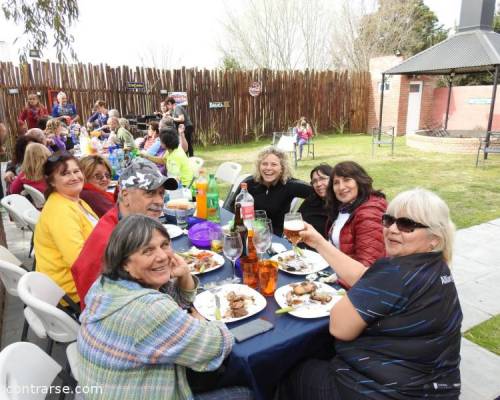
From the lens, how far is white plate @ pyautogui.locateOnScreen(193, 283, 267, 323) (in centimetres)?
171

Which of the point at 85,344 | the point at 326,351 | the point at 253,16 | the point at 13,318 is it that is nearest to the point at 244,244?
the point at 326,351

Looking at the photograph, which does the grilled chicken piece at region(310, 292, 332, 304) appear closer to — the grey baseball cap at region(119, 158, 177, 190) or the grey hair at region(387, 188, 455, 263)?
the grey hair at region(387, 188, 455, 263)

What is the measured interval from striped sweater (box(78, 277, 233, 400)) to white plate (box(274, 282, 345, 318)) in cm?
49

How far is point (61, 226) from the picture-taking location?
7.41 ft

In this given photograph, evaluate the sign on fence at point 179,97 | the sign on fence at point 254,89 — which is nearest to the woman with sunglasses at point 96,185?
the sign on fence at point 179,97

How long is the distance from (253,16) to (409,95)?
1264cm

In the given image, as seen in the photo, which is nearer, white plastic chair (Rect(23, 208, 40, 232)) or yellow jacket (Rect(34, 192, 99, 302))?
yellow jacket (Rect(34, 192, 99, 302))

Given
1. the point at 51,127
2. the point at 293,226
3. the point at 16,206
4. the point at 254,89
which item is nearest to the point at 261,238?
Answer: the point at 293,226

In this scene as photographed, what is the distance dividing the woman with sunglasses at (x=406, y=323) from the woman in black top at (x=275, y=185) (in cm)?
190

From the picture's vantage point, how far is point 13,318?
3.25 meters

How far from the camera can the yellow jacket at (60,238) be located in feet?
7.37

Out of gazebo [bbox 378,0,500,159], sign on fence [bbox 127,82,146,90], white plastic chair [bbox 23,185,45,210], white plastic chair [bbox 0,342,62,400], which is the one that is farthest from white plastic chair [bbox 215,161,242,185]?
gazebo [bbox 378,0,500,159]

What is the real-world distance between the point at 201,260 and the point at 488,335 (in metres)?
2.34

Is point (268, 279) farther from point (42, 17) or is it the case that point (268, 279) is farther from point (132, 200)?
point (42, 17)
